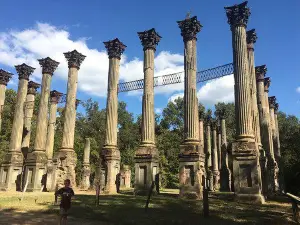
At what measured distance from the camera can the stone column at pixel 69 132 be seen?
23.6 m

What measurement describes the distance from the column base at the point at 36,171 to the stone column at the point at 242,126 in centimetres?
1706

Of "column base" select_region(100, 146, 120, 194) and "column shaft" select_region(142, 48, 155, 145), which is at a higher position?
"column shaft" select_region(142, 48, 155, 145)

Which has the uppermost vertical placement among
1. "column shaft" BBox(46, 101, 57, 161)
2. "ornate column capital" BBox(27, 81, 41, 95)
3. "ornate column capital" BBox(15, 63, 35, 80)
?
"ornate column capital" BBox(15, 63, 35, 80)

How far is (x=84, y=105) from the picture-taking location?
65.4 metres

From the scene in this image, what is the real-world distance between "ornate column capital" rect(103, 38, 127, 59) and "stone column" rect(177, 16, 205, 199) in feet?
20.2

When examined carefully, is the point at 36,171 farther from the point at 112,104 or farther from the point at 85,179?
the point at 112,104

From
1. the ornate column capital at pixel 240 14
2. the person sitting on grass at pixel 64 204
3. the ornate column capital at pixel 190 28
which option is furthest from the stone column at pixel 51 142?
the ornate column capital at pixel 240 14

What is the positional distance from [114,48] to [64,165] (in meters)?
10.7

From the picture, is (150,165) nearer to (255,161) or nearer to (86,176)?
(255,161)

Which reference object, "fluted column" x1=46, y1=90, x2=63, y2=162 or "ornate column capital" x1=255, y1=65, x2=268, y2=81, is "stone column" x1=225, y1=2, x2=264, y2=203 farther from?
"fluted column" x1=46, y1=90, x2=63, y2=162

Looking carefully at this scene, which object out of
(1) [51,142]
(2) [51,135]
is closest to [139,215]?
(1) [51,142]

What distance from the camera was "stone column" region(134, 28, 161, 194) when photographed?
2005 cm

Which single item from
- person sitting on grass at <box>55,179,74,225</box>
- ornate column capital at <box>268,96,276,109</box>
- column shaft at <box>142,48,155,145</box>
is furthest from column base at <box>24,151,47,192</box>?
ornate column capital at <box>268,96,276,109</box>

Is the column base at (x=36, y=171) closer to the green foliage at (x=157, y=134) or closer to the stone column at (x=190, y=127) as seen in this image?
the green foliage at (x=157, y=134)
